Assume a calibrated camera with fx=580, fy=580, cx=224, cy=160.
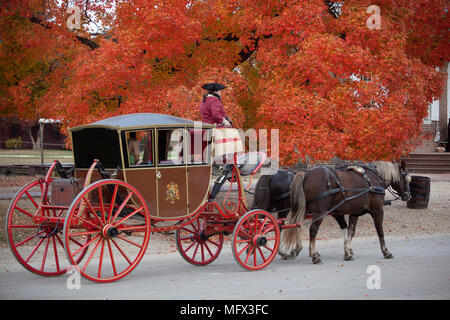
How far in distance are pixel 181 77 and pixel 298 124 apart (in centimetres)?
318

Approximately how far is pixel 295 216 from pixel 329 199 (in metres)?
0.60

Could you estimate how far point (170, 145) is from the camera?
27.0 feet

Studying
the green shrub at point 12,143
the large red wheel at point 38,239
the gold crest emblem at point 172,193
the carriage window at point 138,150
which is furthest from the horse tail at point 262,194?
the green shrub at point 12,143

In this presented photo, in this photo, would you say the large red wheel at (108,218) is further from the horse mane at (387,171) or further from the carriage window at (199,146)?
the horse mane at (387,171)

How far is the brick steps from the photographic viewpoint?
1100 inches

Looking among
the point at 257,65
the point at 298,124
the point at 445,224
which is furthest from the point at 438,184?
the point at 298,124

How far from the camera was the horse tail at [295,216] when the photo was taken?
9.00 m

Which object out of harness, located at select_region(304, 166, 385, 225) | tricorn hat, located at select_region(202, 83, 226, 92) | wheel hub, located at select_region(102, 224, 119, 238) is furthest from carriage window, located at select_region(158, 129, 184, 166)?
harness, located at select_region(304, 166, 385, 225)

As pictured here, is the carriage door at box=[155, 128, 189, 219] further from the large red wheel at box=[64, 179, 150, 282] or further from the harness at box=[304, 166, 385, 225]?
the harness at box=[304, 166, 385, 225]

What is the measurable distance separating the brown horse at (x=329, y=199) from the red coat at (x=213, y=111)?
155cm

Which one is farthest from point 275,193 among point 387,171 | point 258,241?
point 387,171

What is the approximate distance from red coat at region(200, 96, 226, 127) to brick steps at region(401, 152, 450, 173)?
2113cm

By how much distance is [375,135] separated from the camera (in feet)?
38.2

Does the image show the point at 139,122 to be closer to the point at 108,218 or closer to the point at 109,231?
the point at 108,218
